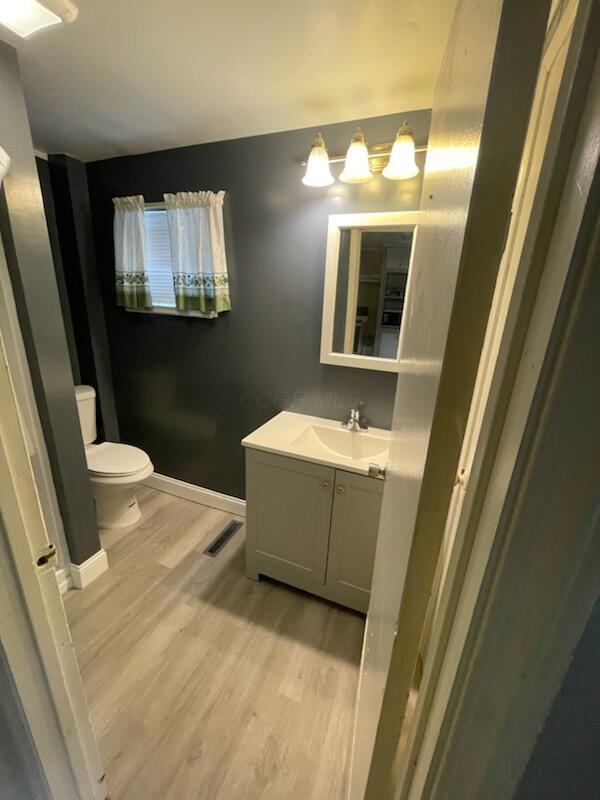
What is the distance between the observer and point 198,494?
248 cm

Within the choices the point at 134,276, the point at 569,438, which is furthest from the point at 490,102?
the point at 134,276

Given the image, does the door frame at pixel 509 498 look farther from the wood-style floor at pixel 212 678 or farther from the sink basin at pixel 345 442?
the sink basin at pixel 345 442

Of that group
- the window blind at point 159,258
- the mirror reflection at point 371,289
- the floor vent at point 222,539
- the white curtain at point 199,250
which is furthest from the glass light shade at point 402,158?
the floor vent at point 222,539

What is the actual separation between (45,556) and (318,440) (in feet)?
4.18

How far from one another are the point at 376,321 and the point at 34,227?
59.0 inches

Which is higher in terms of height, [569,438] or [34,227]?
[34,227]

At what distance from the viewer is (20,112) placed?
1266 mm

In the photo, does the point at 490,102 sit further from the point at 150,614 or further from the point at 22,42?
the point at 150,614

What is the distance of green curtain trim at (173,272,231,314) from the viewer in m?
1.95

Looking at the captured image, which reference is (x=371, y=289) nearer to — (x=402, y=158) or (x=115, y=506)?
(x=402, y=158)

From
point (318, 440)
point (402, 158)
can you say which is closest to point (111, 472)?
point (318, 440)

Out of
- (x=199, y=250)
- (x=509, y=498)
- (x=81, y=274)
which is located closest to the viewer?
(x=509, y=498)

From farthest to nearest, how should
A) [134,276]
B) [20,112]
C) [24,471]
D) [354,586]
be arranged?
[134,276] → [354,586] → [20,112] → [24,471]

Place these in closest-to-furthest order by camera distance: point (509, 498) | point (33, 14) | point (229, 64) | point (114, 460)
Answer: point (509, 498) < point (33, 14) < point (229, 64) < point (114, 460)
